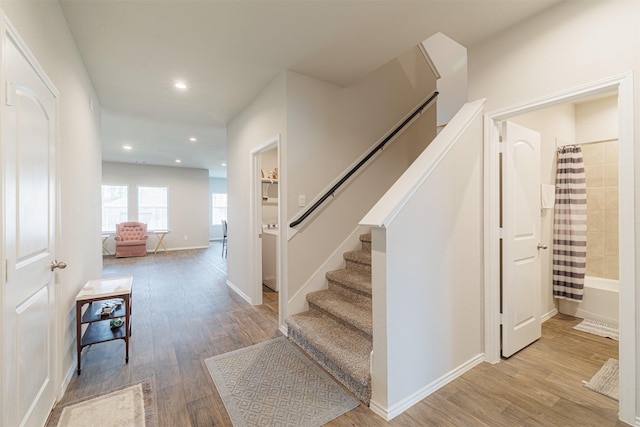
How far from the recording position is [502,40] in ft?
6.91

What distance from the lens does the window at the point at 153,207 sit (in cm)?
840

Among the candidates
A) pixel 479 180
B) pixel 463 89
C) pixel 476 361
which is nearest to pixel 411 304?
pixel 476 361

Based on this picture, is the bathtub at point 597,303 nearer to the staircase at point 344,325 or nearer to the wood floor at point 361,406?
the wood floor at point 361,406

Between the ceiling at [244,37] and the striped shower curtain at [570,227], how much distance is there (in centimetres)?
193

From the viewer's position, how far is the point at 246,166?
381cm

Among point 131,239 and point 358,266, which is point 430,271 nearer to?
point 358,266

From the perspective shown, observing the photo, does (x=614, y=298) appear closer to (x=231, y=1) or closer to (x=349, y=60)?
(x=349, y=60)

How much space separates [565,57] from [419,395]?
7.97 feet

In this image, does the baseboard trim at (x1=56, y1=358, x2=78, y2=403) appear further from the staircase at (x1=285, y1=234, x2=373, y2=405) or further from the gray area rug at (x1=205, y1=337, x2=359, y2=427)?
the staircase at (x1=285, y1=234, x2=373, y2=405)

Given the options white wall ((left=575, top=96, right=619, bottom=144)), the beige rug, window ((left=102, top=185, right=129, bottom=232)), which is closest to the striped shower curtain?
white wall ((left=575, top=96, right=619, bottom=144))

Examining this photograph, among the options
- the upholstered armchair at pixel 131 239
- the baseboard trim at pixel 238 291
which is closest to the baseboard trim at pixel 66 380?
the baseboard trim at pixel 238 291

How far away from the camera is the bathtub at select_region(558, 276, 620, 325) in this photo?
285 centimetres

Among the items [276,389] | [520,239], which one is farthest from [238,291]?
[520,239]

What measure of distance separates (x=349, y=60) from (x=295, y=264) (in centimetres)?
209
